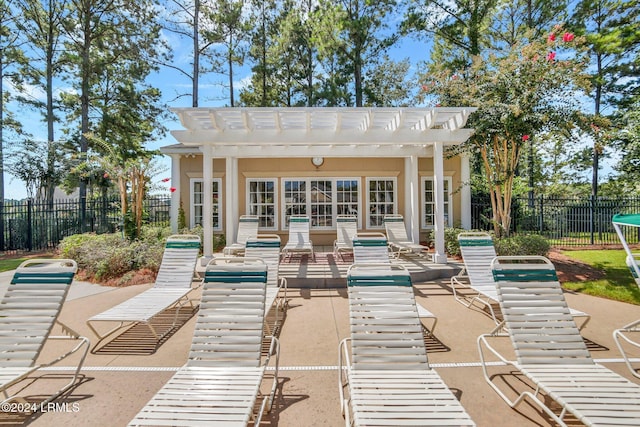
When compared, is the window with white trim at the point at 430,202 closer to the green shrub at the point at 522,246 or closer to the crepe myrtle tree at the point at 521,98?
the crepe myrtle tree at the point at 521,98

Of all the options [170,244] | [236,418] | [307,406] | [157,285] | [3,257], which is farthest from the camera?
[3,257]

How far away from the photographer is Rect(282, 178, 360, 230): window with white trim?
1155 centimetres

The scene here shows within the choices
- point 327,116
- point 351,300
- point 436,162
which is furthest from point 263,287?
point 436,162

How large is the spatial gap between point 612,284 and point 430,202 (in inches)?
223

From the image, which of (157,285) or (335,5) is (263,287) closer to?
(157,285)

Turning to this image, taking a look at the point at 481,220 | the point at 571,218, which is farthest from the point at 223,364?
the point at 571,218

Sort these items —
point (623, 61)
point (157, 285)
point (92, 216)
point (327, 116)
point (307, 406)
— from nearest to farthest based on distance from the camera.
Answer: point (307, 406) < point (157, 285) < point (327, 116) < point (92, 216) < point (623, 61)

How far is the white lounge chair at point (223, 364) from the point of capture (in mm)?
2117

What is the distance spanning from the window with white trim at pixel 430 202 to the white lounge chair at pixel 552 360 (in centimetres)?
796

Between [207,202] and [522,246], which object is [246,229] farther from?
[522,246]

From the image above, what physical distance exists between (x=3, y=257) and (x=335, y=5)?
1892cm

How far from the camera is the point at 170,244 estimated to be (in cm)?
591

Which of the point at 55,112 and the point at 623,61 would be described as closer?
the point at 623,61

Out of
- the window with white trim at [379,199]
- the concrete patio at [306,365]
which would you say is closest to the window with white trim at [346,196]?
the window with white trim at [379,199]
